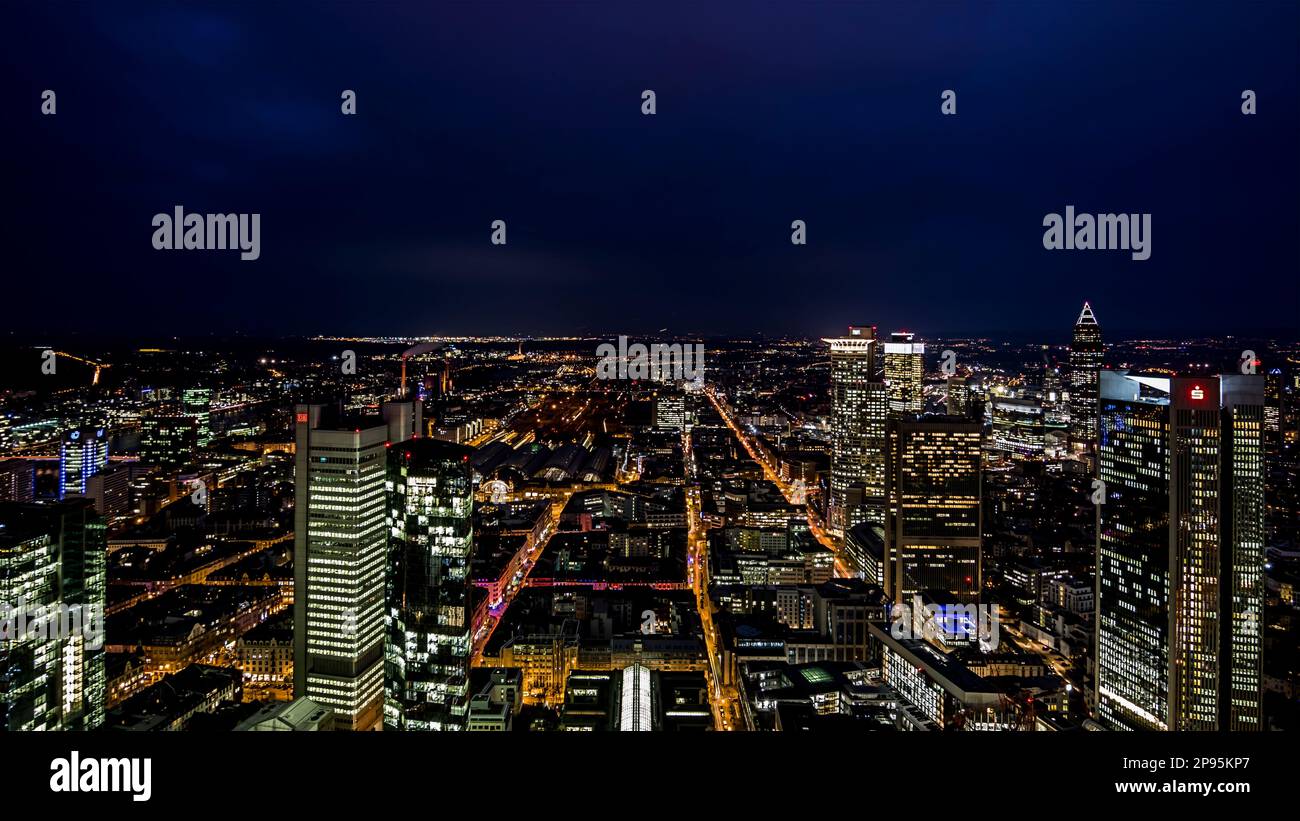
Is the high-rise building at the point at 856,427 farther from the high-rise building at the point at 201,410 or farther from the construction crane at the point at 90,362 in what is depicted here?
the high-rise building at the point at 201,410

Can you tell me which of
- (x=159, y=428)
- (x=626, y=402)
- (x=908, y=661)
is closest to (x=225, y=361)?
(x=159, y=428)

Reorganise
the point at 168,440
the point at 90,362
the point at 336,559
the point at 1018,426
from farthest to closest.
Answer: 1. the point at 1018,426
2. the point at 168,440
3. the point at 90,362
4. the point at 336,559

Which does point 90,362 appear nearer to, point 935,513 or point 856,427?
point 935,513

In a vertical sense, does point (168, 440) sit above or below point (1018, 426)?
below

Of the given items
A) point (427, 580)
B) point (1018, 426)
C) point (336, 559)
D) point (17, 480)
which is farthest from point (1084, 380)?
point (17, 480)

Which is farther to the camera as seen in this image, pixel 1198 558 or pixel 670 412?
pixel 670 412

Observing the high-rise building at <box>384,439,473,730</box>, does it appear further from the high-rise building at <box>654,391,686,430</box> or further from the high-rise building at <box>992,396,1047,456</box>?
the high-rise building at <box>654,391,686,430</box>

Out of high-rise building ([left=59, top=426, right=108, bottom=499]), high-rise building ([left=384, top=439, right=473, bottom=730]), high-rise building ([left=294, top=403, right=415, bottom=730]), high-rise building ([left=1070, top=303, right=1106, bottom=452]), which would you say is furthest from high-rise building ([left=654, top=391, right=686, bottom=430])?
high-rise building ([left=294, top=403, right=415, bottom=730])
